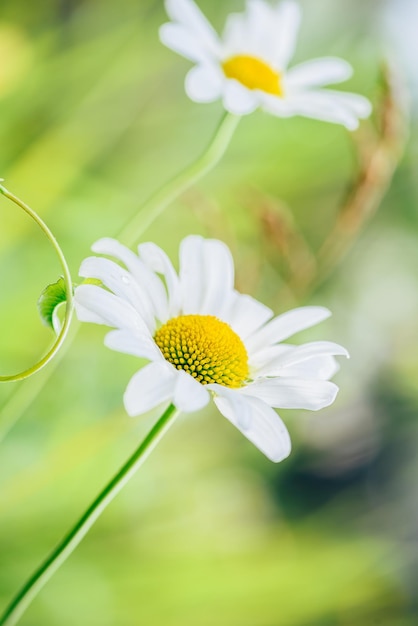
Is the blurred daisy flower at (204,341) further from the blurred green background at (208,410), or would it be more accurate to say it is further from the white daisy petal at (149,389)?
the blurred green background at (208,410)

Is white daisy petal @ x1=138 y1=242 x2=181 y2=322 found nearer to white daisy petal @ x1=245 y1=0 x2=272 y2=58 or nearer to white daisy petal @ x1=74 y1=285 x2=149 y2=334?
white daisy petal @ x1=74 y1=285 x2=149 y2=334

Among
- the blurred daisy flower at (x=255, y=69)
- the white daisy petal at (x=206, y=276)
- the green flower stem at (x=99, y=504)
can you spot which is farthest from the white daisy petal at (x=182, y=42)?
the green flower stem at (x=99, y=504)

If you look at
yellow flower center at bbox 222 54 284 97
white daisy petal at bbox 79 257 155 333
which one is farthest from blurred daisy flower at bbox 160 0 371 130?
white daisy petal at bbox 79 257 155 333

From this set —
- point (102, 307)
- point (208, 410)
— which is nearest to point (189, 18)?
point (102, 307)

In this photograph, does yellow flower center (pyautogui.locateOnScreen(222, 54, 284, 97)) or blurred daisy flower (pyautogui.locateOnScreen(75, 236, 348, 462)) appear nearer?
blurred daisy flower (pyautogui.locateOnScreen(75, 236, 348, 462))

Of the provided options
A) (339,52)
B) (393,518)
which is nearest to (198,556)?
(393,518)

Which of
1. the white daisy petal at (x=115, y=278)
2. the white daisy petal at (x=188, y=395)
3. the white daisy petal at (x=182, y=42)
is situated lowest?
the white daisy petal at (x=188, y=395)

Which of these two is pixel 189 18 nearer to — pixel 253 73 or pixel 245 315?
pixel 253 73
